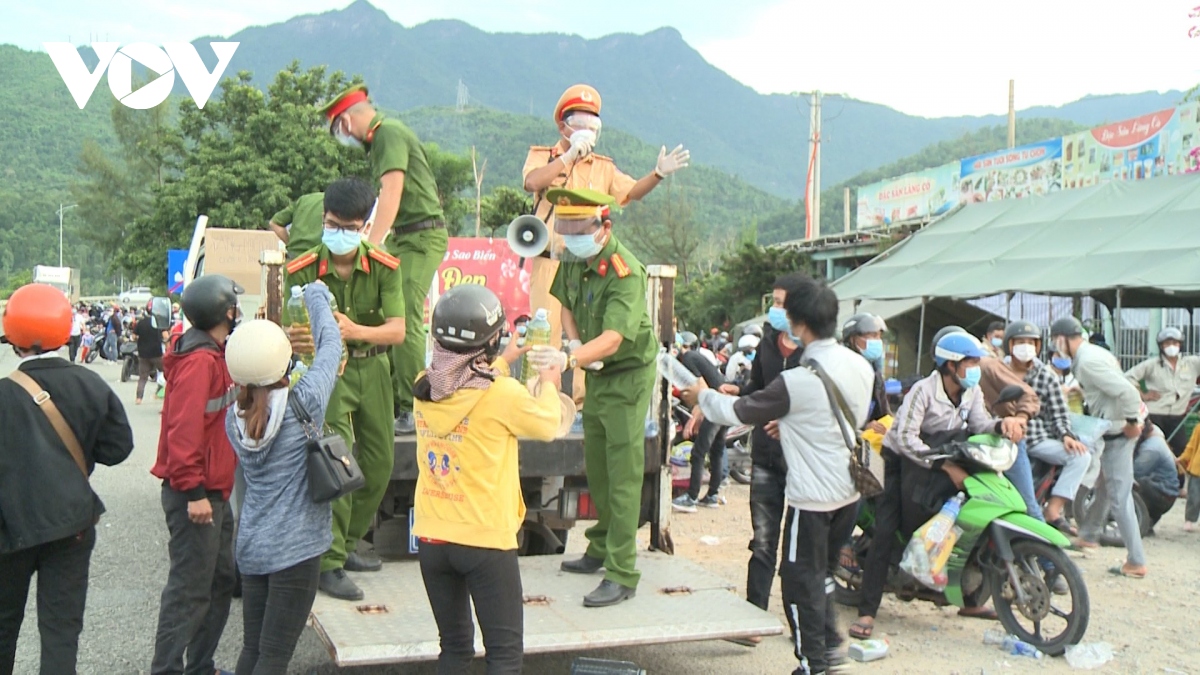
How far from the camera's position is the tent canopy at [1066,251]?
14.8 meters

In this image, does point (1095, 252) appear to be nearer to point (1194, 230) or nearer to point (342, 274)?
point (1194, 230)

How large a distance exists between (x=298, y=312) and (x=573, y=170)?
7.18ft

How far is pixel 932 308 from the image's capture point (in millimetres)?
21141

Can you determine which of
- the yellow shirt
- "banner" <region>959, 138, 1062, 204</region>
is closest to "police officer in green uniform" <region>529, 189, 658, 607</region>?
the yellow shirt

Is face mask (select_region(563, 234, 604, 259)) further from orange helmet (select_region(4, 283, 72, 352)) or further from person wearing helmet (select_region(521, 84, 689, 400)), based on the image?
orange helmet (select_region(4, 283, 72, 352))

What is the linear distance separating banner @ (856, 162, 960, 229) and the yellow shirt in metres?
33.7

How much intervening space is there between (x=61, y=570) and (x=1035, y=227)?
59.5 ft

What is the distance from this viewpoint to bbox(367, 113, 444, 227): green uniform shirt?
5344 millimetres

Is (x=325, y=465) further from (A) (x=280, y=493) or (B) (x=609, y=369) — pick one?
(B) (x=609, y=369)

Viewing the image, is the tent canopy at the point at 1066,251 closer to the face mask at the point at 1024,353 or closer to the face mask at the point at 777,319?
the face mask at the point at 1024,353

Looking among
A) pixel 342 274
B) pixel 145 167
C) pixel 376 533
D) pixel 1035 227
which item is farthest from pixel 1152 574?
pixel 145 167

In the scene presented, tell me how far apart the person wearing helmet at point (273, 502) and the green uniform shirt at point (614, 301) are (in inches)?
61.3

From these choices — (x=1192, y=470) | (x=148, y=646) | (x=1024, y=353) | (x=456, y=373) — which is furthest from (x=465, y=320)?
(x=1192, y=470)

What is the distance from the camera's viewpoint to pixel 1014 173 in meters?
31.4
